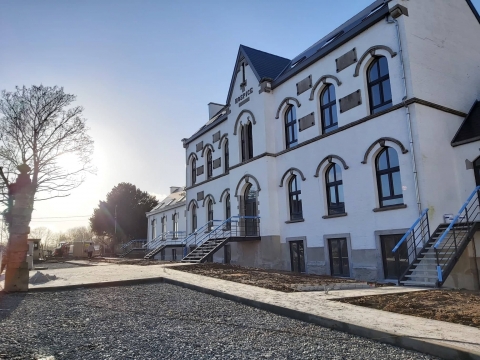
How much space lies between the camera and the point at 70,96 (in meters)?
25.1

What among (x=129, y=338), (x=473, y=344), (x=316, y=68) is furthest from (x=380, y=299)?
(x=316, y=68)

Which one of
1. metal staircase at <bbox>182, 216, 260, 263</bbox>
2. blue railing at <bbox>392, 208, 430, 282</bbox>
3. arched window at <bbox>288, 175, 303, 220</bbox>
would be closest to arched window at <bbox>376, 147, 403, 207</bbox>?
blue railing at <bbox>392, 208, 430, 282</bbox>

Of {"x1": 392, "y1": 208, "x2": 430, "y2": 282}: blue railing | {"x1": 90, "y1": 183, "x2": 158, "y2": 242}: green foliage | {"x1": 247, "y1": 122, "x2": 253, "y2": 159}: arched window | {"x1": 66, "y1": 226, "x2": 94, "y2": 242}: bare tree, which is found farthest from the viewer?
{"x1": 66, "y1": 226, "x2": 94, "y2": 242}: bare tree

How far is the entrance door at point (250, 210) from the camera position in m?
21.0

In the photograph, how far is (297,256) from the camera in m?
18.2

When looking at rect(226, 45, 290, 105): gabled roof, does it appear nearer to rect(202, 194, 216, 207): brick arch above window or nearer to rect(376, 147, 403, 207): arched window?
rect(202, 194, 216, 207): brick arch above window

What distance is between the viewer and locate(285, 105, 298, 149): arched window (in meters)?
19.2

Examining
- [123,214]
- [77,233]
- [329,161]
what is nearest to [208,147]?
[329,161]

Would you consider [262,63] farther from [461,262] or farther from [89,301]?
[89,301]

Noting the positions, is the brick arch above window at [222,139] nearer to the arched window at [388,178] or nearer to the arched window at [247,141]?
the arched window at [247,141]

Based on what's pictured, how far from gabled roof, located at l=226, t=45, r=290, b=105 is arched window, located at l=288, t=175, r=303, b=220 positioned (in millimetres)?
6183

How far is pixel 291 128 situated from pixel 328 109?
270cm

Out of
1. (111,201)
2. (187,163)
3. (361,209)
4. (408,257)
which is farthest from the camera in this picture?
(111,201)

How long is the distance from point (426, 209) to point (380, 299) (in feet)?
18.9
